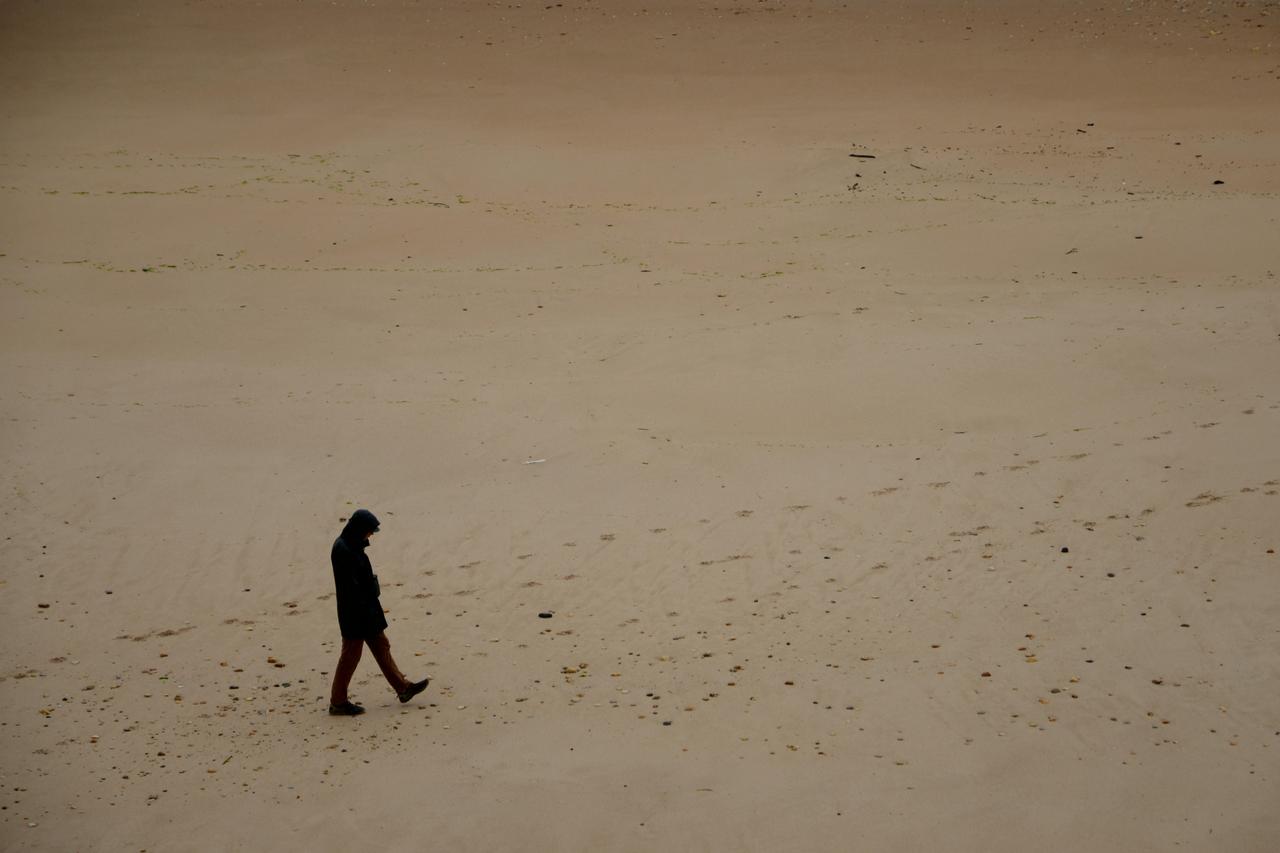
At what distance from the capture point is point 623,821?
6.39 meters

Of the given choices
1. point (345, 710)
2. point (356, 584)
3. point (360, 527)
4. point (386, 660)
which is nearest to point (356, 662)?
point (386, 660)

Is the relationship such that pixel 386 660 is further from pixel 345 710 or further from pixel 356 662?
pixel 345 710

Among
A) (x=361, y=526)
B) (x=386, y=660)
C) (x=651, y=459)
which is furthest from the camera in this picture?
(x=651, y=459)

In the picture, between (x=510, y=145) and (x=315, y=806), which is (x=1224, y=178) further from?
(x=315, y=806)

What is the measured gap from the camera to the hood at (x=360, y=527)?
7.36 m

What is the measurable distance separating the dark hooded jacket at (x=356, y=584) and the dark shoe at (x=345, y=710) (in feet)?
1.35

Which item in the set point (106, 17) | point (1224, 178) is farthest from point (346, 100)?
point (1224, 178)

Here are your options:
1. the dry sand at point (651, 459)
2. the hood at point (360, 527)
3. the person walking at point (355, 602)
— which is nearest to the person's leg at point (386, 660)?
the person walking at point (355, 602)

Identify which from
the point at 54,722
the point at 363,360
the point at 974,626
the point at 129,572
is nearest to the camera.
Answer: the point at 54,722

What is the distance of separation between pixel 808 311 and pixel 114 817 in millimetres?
11246

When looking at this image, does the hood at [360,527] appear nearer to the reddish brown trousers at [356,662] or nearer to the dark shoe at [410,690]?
the reddish brown trousers at [356,662]

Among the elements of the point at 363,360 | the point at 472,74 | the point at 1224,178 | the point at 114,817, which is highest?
the point at 472,74

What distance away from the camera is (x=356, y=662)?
24.5 feet

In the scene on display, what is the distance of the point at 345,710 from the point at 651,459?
4918mm
